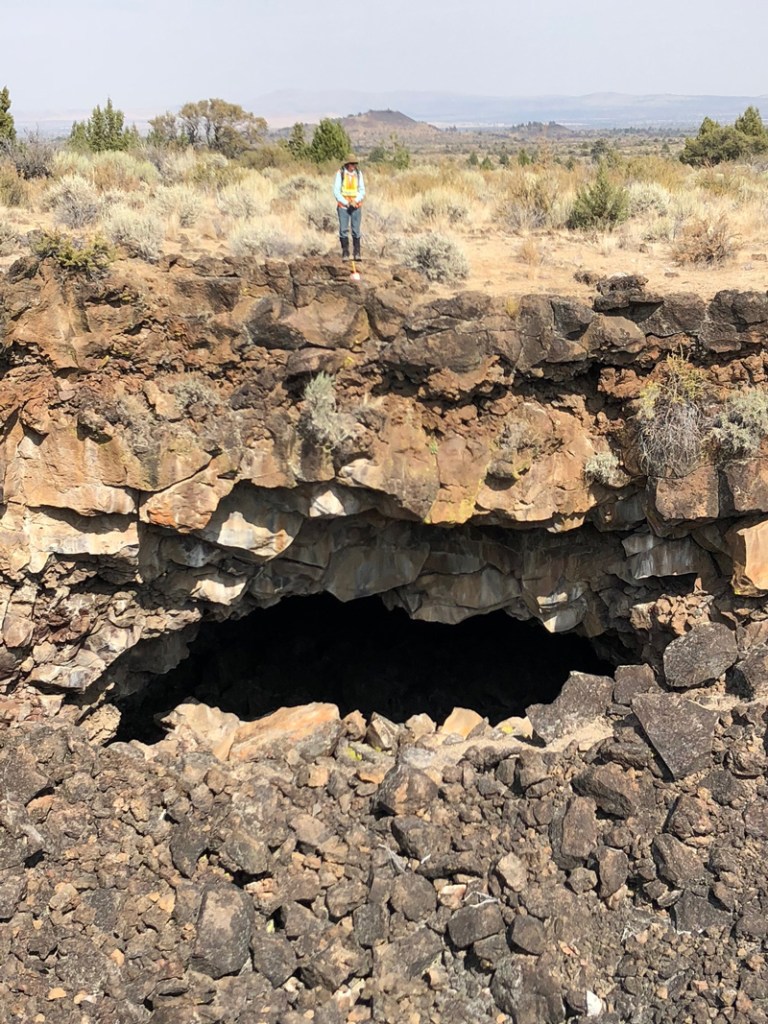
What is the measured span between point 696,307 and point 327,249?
175 inches

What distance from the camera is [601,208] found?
39.0ft

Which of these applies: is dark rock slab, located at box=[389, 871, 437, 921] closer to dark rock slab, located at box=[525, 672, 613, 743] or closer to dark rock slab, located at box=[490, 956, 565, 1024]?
dark rock slab, located at box=[490, 956, 565, 1024]

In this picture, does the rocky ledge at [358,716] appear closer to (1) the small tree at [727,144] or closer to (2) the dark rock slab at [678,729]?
(2) the dark rock slab at [678,729]

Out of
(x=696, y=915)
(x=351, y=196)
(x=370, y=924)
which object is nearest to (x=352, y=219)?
(x=351, y=196)

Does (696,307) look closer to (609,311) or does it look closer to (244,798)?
(609,311)

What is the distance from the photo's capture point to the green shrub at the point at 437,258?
950cm

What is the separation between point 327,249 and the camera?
10.1m

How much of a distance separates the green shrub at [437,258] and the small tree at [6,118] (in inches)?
416

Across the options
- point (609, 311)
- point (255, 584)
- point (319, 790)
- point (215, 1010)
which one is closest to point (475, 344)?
point (609, 311)

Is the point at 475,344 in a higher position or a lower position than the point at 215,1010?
higher

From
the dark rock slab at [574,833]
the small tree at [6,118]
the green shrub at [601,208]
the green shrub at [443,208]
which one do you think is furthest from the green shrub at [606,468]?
the small tree at [6,118]

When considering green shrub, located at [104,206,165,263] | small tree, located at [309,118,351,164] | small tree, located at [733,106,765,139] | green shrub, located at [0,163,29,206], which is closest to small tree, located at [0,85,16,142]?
green shrub, located at [0,163,29,206]

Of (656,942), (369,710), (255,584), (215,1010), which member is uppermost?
(255,584)

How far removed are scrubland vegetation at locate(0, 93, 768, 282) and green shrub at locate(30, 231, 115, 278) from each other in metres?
0.02
